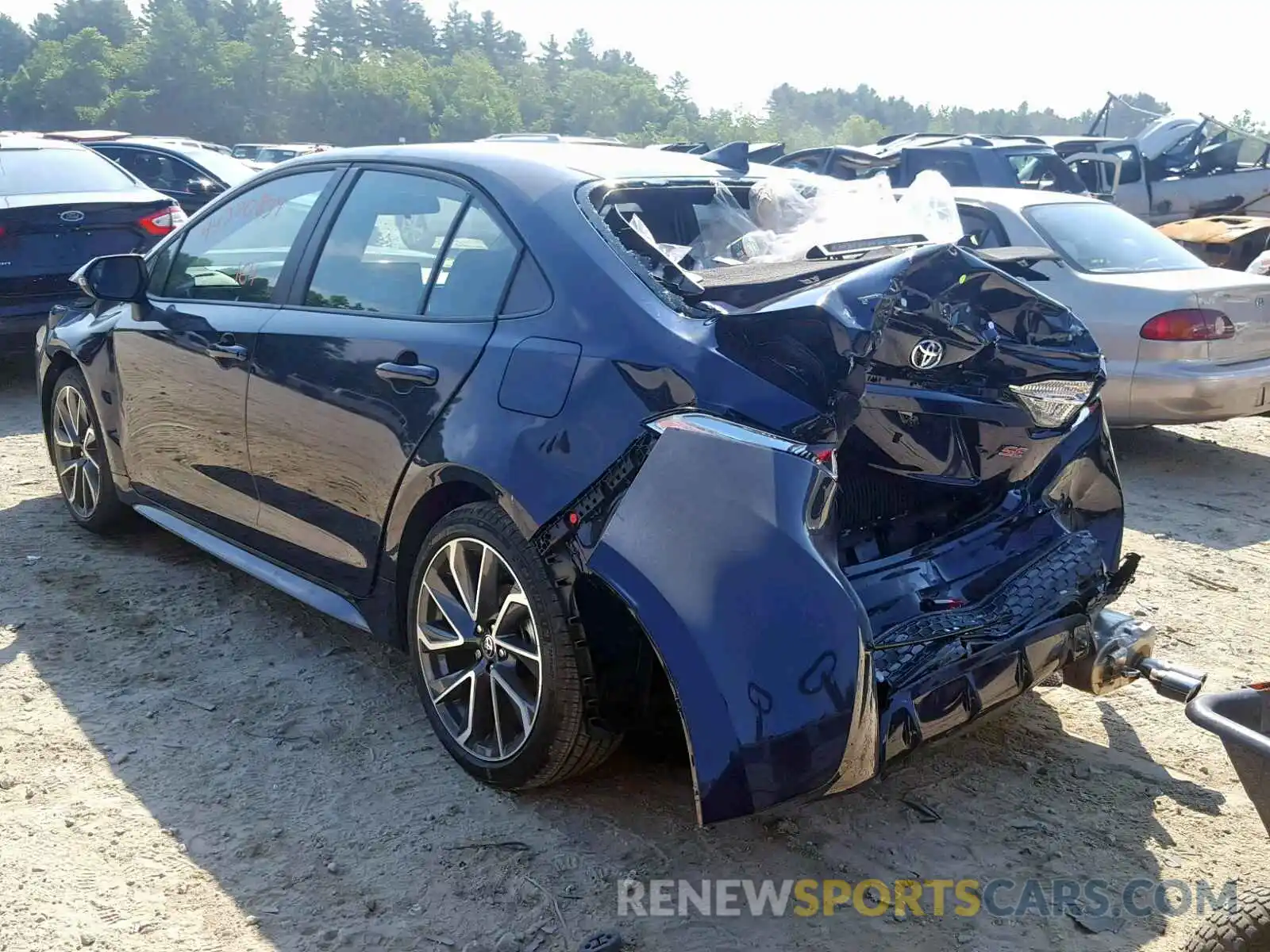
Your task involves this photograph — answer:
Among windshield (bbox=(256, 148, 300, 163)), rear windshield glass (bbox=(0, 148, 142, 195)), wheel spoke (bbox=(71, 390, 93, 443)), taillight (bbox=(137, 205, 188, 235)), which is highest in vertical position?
rear windshield glass (bbox=(0, 148, 142, 195))

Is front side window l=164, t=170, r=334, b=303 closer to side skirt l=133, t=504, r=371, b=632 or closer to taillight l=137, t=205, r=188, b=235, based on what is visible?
side skirt l=133, t=504, r=371, b=632

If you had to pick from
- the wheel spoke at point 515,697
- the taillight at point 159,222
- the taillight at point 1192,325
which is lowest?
the wheel spoke at point 515,697

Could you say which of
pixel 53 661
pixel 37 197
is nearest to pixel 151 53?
pixel 37 197

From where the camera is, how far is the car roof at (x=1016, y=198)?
22.8ft

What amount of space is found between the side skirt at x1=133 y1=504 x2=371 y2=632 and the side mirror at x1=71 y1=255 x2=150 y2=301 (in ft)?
2.76

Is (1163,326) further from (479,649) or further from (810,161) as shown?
(810,161)

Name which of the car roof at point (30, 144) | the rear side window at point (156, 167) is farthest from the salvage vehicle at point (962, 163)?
the rear side window at point (156, 167)

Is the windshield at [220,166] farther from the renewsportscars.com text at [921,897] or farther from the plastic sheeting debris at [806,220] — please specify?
the renewsportscars.com text at [921,897]

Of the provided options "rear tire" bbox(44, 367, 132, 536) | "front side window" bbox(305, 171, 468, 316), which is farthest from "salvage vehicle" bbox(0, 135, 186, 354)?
"front side window" bbox(305, 171, 468, 316)

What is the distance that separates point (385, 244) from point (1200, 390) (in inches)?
179

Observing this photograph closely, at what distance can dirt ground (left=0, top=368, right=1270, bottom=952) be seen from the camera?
2584mm

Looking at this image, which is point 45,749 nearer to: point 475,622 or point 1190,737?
point 475,622

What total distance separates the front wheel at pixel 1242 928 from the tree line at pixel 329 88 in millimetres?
70534

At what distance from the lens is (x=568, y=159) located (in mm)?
3369
